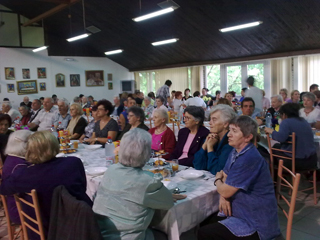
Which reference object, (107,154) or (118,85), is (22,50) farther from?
(107,154)

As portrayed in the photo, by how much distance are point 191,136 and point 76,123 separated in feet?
8.17

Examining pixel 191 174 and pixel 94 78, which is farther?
pixel 94 78

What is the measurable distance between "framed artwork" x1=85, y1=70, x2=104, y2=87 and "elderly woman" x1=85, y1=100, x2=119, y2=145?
12550 millimetres

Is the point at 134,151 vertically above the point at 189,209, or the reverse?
the point at 134,151

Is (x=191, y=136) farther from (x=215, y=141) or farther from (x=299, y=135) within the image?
(x=299, y=135)

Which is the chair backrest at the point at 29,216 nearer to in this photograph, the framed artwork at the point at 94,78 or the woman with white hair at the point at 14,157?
the woman with white hair at the point at 14,157

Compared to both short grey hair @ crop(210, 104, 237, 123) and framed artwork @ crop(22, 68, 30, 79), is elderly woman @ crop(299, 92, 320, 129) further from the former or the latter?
framed artwork @ crop(22, 68, 30, 79)

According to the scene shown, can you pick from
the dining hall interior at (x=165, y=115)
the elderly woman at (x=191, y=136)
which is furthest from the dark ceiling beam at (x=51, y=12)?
the elderly woman at (x=191, y=136)

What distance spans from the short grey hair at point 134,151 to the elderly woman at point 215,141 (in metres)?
0.99

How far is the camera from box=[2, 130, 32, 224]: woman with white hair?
7.83 feet

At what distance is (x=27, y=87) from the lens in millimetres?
14727

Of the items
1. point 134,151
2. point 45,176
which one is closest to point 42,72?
point 45,176

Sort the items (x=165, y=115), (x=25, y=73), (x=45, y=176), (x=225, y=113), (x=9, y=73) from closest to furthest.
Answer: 1. (x=45, y=176)
2. (x=225, y=113)
3. (x=165, y=115)
4. (x=9, y=73)
5. (x=25, y=73)

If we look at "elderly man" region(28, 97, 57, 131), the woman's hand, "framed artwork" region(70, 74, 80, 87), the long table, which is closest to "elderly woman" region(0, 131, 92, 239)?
the long table
